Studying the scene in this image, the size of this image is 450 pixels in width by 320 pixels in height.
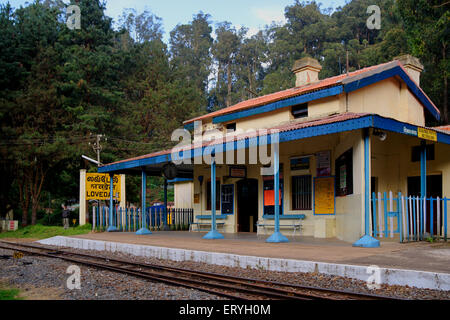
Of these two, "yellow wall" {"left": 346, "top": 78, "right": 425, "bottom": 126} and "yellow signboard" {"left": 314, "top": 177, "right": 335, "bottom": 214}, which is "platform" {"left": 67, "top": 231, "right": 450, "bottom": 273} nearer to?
"yellow signboard" {"left": 314, "top": 177, "right": 335, "bottom": 214}

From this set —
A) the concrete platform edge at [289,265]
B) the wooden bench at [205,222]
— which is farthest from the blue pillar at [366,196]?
the wooden bench at [205,222]

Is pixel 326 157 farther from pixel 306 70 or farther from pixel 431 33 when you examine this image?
pixel 431 33

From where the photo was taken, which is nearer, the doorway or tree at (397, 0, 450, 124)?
the doorway

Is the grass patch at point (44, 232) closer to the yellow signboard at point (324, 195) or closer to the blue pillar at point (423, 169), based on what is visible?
the yellow signboard at point (324, 195)

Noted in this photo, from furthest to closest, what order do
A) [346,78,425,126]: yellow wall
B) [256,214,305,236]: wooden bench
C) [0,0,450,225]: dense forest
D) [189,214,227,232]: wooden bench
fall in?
[0,0,450,225]: dense forest
[189,214,227,232]: wooden bench
[256,214,305,236]: wooden bench
[346,78,425,126]: yellow wall

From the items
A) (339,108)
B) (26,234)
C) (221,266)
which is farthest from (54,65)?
(221,266)

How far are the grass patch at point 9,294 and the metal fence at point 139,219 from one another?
13.0 m

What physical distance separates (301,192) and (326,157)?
1.66 meters

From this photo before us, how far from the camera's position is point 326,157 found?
14.9 metres

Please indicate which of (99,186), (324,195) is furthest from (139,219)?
(324,195)

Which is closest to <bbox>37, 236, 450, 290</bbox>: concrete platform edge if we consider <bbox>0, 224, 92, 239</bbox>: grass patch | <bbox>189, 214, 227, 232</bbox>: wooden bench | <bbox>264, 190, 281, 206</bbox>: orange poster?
<bbox>189, 214, 227, 232</bbox>: wooden bench

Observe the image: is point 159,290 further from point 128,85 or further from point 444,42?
point 128,85

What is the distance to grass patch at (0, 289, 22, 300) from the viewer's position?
7.42 metres

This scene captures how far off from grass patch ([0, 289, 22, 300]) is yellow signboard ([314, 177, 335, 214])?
9685mm
